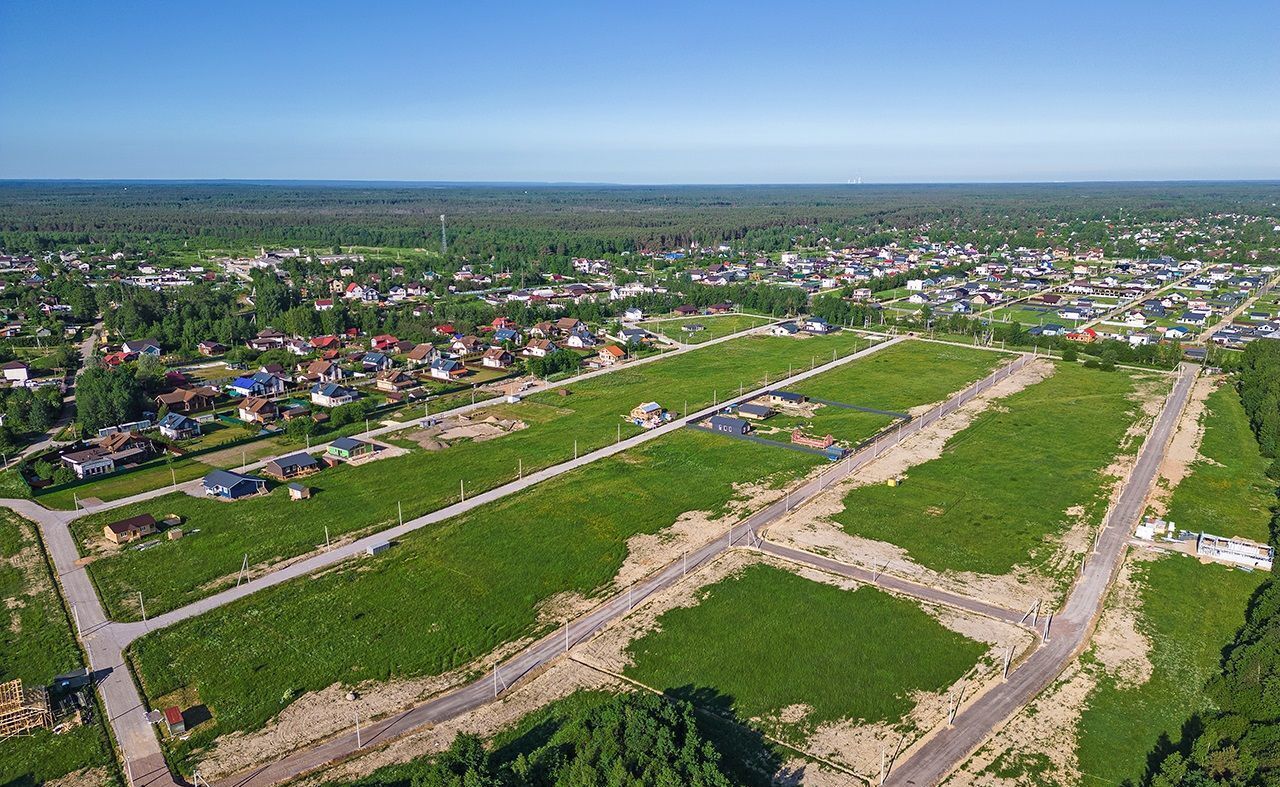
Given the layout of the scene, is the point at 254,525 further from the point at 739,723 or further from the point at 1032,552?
the point at 1032,552

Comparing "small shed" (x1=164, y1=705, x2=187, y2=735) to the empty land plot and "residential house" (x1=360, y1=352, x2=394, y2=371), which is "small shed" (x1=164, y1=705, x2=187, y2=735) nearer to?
"residential house" (x1=360, y1=352, x2=394, y2=371)

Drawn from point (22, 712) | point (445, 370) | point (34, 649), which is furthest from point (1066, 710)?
point (445, 370)

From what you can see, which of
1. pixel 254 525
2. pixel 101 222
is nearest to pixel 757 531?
pixel 254 525

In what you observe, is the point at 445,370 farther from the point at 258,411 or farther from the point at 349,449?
the point at 349,449

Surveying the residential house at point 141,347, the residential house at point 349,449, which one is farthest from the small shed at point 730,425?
the residential house at point 141,347

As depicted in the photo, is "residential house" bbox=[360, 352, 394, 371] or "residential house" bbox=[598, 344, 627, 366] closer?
"residential house" bbox=[360, 352, 394, 371]

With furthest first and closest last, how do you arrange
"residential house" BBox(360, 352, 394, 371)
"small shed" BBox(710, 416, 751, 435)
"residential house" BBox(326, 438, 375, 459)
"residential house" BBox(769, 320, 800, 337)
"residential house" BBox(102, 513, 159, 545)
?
1. "residential house" BBox(769, 320, 800, 337)
2. "residential house" BBox(360, 352, 394, 371)
3. "small shed" BBox(710, 416, 751, 435)
4. "residential house" BBox(326, 438, 375, 459)
5. "residential house" BBox(102, 513, 159, 545)

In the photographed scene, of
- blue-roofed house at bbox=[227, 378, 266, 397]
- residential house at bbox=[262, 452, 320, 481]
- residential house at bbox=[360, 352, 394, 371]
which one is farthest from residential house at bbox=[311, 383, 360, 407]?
residential house at bbox=[262, 452, 320, 481]

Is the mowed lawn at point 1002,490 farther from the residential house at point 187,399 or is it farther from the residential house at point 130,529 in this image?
the residential house at point 187,399
